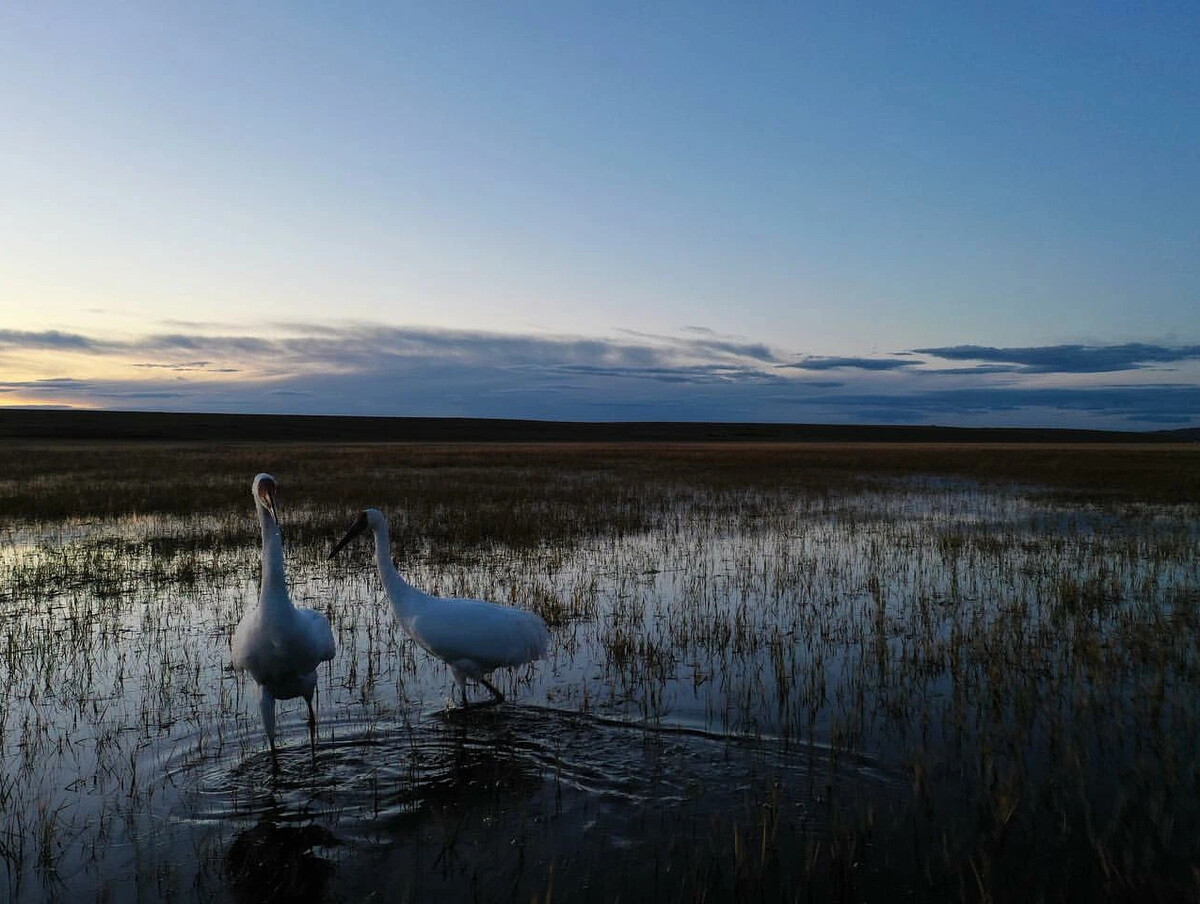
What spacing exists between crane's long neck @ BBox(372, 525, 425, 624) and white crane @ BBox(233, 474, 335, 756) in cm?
88

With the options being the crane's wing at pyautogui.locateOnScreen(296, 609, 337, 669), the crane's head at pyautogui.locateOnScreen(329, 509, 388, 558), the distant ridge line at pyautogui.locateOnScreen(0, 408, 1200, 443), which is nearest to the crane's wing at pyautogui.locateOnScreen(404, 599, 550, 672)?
the crane's wing at pyautogui.locateOnScreen(296, 609, 337, 669)

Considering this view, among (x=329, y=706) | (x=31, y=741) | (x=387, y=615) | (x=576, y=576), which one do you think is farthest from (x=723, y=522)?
(x=31, y=741)

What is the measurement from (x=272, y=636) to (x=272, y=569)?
1.48 feet

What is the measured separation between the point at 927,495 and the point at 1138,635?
57.3 feet

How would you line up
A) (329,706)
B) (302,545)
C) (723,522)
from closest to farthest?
(329,706) → (302,545) → (723,522)

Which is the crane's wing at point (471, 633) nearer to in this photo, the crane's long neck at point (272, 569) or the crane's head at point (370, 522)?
the crane's head at point (370, 522)

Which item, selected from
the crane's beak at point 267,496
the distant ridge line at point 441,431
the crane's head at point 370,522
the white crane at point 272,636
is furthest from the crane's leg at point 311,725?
the distant ridge line at point 441,431

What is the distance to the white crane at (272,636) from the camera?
598 centimetres

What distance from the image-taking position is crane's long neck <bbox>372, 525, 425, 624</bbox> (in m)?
7.06

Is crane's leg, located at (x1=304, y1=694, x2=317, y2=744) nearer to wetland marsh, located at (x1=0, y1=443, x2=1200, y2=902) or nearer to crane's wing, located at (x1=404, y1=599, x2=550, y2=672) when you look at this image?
wetland marsh, located at (x1=0, y1=443, x2=1200, y2=902)

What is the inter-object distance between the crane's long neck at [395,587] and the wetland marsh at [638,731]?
82cm

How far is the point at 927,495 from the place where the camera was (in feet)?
84.3

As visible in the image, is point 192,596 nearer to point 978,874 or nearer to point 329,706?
point 329,706

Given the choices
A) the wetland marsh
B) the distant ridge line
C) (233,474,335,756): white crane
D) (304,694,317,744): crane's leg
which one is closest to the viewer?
the wetland marsh
